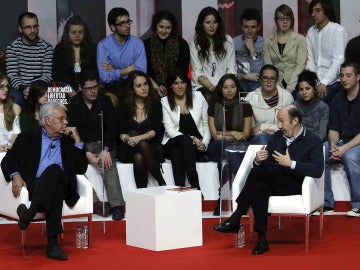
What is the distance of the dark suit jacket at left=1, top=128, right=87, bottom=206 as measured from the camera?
7.83m

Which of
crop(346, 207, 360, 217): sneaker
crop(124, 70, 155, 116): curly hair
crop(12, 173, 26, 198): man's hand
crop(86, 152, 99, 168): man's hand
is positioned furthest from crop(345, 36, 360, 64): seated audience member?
crop(12, 173, 26, 198): man's hand

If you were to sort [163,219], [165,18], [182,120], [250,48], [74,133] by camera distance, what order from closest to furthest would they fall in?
[163,219] < [74,133] < [182,120] < [165,18] < [250,48]

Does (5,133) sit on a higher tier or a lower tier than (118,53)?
lower

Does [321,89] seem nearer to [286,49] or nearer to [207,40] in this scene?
[286,49]

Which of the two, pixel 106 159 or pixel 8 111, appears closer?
pixel 106 159

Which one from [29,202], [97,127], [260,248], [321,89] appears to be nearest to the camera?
[260,248]

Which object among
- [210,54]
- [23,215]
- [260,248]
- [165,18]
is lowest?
[260,248]

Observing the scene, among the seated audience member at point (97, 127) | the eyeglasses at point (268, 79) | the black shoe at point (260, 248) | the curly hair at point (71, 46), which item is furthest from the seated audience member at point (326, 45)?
the black shoe at point (260, 248)

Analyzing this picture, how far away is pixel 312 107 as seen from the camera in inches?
368

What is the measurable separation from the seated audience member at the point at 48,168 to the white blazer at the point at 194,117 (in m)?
1.66

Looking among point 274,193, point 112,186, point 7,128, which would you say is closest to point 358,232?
point 274,193

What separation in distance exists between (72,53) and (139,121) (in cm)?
109

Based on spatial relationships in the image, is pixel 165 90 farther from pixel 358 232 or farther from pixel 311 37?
pixel 358 232

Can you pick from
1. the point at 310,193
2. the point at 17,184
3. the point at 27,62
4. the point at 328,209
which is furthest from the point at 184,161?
the point at 17,184
